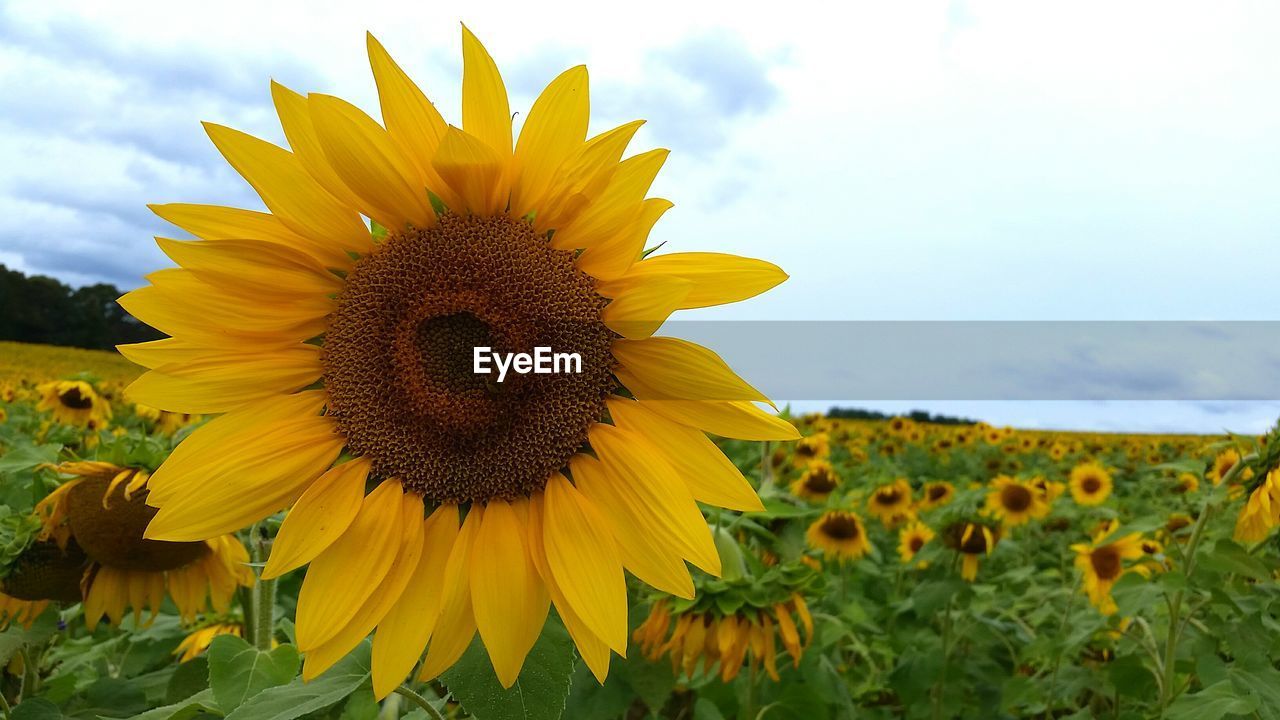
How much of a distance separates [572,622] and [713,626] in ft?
4.80

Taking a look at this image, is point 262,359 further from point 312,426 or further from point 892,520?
point 892,520

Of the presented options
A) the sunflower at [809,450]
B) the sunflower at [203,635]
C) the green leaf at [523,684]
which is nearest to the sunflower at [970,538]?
the sunflower at [809,450]

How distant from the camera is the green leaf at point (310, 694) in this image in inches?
54.6

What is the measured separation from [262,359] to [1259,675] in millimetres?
2953

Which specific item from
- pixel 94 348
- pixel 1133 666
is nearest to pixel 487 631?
pixel 1133 666

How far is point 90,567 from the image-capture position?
7.98ft

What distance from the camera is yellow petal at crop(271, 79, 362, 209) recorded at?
144 centimetres

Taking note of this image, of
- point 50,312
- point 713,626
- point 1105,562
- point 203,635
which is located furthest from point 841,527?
point 50,312

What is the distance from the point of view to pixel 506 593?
1421 millimetres

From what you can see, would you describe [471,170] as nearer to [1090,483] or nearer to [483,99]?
[483,99]

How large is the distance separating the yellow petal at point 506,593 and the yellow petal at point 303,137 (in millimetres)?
612

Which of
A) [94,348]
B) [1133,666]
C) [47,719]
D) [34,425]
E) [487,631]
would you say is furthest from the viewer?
[94,348]

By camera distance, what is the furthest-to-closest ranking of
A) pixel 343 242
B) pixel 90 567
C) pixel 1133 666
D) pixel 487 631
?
1. pixel 1133 666
2. pixel 90 567
3. pixel 343 242
4. pixel 487 631

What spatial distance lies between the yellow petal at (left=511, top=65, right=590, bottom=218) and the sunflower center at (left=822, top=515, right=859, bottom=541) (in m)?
4.40
